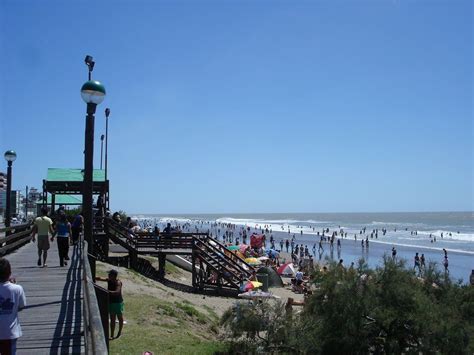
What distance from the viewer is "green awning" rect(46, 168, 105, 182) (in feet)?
83.8

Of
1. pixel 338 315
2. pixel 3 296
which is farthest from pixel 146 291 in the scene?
pixel 3 296

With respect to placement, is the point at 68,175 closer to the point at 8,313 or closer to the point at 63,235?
the point at 63,235

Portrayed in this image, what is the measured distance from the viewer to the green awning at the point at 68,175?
83.8 feet

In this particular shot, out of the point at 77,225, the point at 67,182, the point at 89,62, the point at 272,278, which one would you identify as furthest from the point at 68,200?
the point at 89,62

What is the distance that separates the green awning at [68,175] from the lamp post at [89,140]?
1755cm

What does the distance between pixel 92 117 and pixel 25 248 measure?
11.6 meters

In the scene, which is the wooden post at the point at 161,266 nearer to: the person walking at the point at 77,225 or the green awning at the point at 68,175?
the person walking at the point at 77,225

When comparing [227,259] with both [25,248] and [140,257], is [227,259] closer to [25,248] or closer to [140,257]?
[140,257]

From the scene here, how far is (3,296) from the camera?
4.61 m

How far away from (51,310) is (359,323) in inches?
296

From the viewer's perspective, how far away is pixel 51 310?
7891 mm

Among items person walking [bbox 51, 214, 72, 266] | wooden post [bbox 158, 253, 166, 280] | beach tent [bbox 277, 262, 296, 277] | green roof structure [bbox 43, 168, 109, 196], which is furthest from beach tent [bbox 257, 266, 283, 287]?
person walking [bbox 51, 214, 72, 266]

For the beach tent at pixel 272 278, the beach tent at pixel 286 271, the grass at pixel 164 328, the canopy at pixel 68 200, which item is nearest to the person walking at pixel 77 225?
the grass at pixel 164 328

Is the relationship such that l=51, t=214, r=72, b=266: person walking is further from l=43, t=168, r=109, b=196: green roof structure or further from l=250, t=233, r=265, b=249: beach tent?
l=250, t=233, r=265, b=249: beach tent
